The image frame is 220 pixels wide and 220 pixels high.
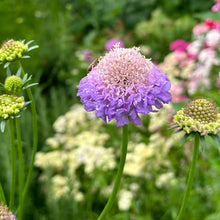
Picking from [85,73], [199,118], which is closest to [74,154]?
[85,73]

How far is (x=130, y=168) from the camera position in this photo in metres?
2.19

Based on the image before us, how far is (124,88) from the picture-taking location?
96cm

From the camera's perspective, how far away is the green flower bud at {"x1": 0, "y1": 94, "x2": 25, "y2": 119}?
1043 millimetres

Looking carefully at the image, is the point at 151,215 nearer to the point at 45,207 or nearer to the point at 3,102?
the point at 45,207

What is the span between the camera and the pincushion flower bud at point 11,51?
1.17 m

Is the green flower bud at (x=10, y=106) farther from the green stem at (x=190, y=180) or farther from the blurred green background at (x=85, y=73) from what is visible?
the green stem at (x=190, y=180)

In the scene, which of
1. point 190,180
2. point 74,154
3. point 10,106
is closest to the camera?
point 190,180

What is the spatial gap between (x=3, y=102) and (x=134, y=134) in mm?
1775

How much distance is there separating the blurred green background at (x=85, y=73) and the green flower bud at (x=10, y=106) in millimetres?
439

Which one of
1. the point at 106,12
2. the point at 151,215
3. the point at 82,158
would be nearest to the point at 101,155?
the point at 82,158

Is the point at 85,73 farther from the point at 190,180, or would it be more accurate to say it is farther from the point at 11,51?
the point at 190,180

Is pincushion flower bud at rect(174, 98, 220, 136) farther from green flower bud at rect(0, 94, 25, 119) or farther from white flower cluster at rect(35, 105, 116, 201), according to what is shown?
white flower cluster at rect(35, 105, 116, 201)

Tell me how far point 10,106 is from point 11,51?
225 millimetres

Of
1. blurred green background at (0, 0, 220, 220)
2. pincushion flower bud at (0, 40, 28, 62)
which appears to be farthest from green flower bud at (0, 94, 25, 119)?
blurred green background at (0, 0, 220, 220)
